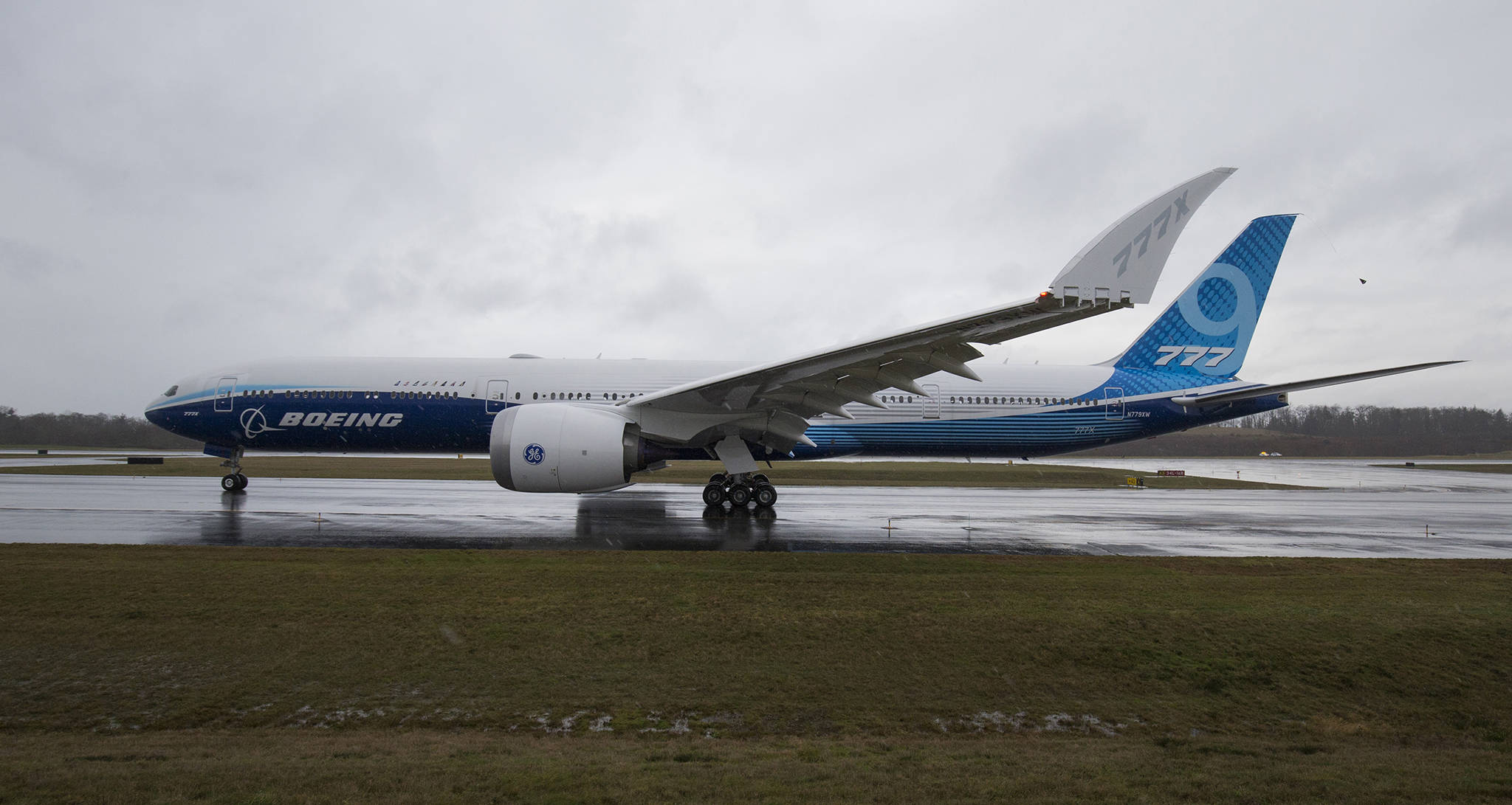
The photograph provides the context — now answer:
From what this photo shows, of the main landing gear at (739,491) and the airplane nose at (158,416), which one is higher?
the airplane nose at (158,416)

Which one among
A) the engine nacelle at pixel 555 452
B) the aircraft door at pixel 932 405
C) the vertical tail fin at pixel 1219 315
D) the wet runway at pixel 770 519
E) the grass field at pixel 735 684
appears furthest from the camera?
the vertical tail fin at pixel 1219 315

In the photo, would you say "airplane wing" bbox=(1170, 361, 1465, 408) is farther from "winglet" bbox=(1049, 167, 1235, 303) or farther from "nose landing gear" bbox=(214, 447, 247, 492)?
"nose landing gear" bbox=(214, 447, 247, 492)

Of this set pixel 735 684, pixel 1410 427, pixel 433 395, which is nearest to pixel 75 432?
pixel 433 395

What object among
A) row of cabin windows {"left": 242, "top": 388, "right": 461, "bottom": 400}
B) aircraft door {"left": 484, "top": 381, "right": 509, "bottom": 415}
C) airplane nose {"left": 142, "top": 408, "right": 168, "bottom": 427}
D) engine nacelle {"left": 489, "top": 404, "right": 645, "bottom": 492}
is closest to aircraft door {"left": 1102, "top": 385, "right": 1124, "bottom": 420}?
engine nacelle {"left": 489, "top": 404, "right": 645, "bottom": 492}

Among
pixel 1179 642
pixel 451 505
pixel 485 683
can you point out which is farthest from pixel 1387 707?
pixel 451 505

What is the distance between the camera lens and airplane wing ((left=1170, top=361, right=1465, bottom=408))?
41.7 feet

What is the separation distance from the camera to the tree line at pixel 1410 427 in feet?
237

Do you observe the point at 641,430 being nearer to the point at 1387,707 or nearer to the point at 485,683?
the point at 485,683

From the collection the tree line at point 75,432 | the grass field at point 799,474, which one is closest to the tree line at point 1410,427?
the grass field at point 799,474

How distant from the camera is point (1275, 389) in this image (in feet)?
52.4

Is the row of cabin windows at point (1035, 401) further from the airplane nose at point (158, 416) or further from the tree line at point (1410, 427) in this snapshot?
the tree line at point (1410, 427)

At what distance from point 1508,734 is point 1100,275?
530 cm

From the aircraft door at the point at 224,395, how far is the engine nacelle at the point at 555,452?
9.46m

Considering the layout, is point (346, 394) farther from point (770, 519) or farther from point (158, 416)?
point (770, 519)
